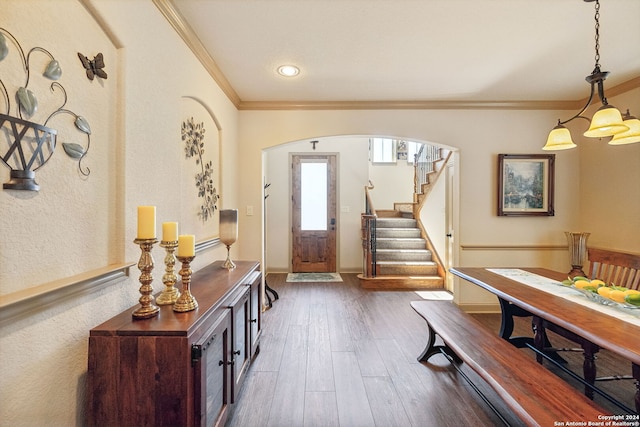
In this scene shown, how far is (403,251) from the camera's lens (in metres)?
5.15

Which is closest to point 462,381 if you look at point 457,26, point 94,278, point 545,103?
point 94,278

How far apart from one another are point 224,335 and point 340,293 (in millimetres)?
2962

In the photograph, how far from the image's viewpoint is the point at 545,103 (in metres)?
3.50

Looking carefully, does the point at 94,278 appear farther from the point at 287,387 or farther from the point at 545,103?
the point at 545,103

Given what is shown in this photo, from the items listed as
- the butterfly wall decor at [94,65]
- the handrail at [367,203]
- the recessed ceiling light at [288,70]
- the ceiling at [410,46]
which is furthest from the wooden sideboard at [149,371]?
the handrail at [367,203]

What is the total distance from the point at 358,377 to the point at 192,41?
2871 mm

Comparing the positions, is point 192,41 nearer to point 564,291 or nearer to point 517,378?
point 517,378

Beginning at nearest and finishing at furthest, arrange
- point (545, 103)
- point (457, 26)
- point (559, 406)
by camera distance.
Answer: point (559, 406), point (457, 26), point (545, 103)

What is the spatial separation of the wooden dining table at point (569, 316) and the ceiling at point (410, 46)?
1894 mm

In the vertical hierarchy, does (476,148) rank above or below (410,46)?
below

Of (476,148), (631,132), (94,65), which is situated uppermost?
(476,148)

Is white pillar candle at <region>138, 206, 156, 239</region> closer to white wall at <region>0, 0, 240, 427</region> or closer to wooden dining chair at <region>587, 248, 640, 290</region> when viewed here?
white wall at <region>0, 0, 240, 427</region>

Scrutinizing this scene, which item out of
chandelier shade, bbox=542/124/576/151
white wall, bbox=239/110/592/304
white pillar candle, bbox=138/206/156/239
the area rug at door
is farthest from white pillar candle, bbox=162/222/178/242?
the area rug at door

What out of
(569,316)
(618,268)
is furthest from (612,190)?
(569,316)
